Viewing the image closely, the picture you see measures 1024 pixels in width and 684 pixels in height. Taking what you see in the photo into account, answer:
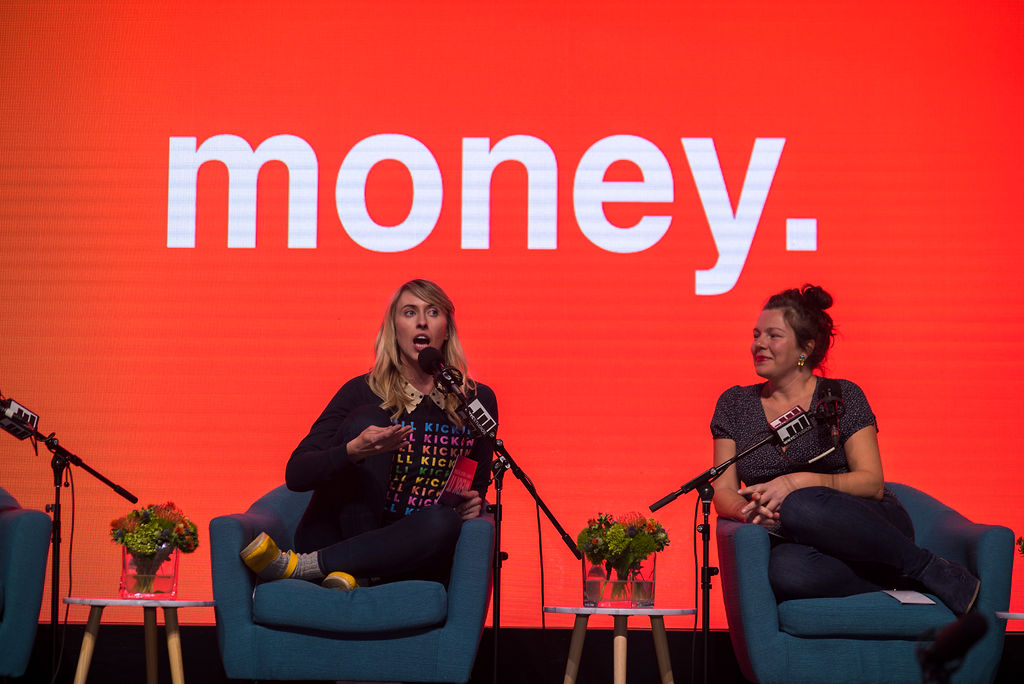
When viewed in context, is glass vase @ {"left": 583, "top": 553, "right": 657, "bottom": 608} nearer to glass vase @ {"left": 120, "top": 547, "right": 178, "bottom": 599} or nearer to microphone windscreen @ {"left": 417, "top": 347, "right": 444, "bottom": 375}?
microphone windscreen @ {"left": 417, "top": 347, "right": 444, "bottom": 375}

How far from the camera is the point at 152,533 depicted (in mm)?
3252

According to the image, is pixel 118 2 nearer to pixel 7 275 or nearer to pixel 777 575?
pixel 7 275

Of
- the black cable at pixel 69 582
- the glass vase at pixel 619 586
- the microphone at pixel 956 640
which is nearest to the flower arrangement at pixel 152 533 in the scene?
the black cable at pixel 69 582

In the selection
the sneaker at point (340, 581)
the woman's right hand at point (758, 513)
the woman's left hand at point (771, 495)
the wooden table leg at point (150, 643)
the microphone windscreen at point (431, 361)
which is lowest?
the wooden table leg at point (150, 643)

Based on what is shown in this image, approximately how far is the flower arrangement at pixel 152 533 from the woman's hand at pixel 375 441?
661mm

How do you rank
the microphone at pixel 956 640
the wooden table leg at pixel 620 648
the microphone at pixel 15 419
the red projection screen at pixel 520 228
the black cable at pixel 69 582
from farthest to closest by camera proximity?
the red projection screen at pixel 520 228 < the black cable at pixel 69 582 < the microphone at pixel 15 419 < the wooden table leg at pixel 620 648 < the microphone at pixel 956 640

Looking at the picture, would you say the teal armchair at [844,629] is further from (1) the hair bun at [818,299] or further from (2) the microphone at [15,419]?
(2) the microphone at [15,419]

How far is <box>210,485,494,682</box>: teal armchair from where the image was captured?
290cm

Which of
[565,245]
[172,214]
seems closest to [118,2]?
[172,214]

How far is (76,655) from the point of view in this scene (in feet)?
13.4

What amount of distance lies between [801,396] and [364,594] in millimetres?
1549

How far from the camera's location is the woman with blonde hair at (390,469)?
3.02 meters

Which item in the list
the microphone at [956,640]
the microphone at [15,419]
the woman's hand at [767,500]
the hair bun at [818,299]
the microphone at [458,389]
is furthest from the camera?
the hair bun at [818,299]

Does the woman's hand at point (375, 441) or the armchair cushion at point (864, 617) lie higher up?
the woman's hand at point (375, 441)
